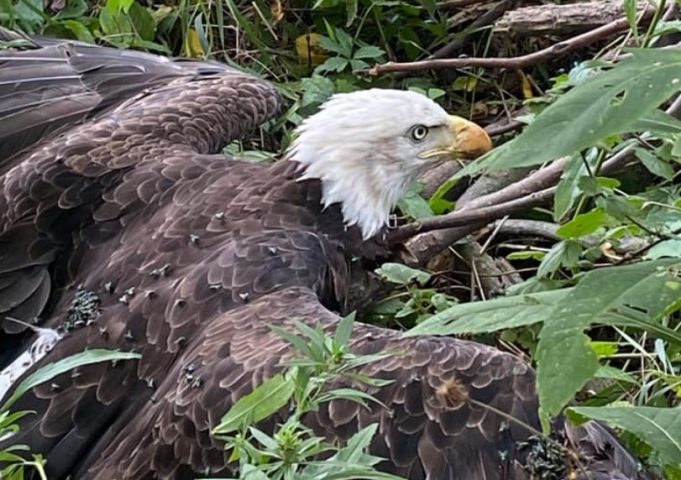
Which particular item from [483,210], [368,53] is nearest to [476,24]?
[368,53]

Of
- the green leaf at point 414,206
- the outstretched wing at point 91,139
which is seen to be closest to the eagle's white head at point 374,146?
the green leaf at point 414,206

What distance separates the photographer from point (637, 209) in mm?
2727

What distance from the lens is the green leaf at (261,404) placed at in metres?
1.84

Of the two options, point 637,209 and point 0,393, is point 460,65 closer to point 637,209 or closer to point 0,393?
point 637,209

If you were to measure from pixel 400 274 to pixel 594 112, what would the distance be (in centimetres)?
219

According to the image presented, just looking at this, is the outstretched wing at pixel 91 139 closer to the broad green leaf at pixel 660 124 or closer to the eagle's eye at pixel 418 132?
the eagle's eye at pixel 418 132

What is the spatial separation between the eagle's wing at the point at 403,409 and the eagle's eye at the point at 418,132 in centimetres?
101

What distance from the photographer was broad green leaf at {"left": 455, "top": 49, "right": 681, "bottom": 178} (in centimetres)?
125

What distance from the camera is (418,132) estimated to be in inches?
140

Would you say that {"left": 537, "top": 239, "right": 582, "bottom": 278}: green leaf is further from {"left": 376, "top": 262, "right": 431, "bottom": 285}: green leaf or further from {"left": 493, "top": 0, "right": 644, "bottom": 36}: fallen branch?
{"left": 493, "top": 0, "right": 644, "bottom": 36}: fallen branch

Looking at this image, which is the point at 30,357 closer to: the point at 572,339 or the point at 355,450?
the point at 355,450

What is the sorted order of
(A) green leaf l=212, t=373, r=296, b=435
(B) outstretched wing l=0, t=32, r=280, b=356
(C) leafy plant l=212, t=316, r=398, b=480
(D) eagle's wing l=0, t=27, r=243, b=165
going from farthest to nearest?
(D) eagle's wing l=0, t=27, r=243, b=165, (B) outstretched wing l=0, t=32, r=280, b=356, (A) green leaf l=212, t=373, r=296, b=435, (C) leafy plant l=212, t=316, r=398, b=480

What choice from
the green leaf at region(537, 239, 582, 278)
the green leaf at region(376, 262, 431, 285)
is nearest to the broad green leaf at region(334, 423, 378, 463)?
the green leaf at region(537, 239, 582, 278)

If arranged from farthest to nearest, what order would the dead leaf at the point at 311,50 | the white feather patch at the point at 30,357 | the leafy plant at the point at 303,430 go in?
the dead leaf at the point at 311,50 < the white feather patch at the point at 30,357 < the leafy plant at the point at 303,430
